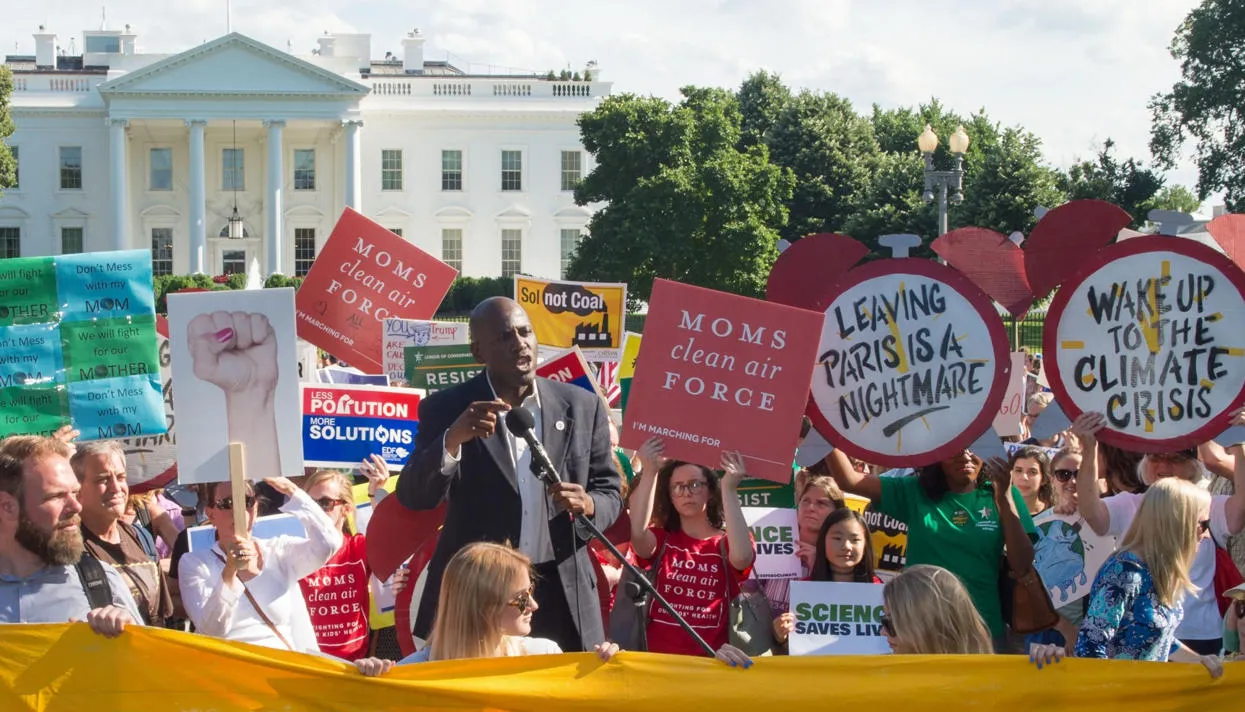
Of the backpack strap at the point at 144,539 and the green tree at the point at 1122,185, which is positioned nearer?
the backpack strap at the point at 144,539

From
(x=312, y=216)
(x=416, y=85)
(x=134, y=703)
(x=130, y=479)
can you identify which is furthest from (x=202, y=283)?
(x=134, y=703)

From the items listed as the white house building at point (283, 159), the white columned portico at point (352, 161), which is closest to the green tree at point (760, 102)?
the white house building at point (283, 159)

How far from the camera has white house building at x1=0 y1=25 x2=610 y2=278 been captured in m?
62.4

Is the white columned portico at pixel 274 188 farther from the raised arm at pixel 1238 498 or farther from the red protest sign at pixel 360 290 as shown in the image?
the raised arm at pixel 1238 498

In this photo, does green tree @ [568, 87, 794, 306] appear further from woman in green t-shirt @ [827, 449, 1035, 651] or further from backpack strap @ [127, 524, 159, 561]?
woman in green t-shirt @ [827, 449, 1035, 651]

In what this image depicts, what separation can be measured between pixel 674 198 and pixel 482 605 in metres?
45.9

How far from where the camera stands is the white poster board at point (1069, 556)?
5844 mm

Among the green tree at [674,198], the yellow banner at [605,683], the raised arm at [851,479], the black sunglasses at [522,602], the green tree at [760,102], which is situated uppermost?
the green tree at [760,102]

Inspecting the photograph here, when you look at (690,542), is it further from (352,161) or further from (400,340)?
(352,161)

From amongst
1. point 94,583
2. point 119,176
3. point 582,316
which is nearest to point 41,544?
point 94,583

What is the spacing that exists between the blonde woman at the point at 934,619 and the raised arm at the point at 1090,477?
4.36 feet

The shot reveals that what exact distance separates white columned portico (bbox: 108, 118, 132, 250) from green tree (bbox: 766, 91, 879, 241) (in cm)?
2638

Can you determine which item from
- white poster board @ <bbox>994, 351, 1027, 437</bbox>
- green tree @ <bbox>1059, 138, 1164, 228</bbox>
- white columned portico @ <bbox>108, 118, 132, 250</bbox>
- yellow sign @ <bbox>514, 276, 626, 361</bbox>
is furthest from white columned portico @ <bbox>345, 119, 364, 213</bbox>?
white poster board @ <bbox>994, 351, 1027, 437</bbox>

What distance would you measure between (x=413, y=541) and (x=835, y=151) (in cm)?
5354
